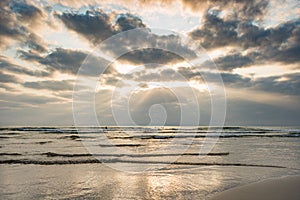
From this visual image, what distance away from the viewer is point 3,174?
12.0 m

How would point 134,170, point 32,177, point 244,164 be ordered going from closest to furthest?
1. point 32,177
2. point 134,170
3. point 244,164

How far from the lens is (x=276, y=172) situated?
40.7 feet

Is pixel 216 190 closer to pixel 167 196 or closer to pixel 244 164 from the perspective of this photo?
pixel 167 196

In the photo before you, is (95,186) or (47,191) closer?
(47,191)

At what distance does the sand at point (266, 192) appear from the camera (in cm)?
773

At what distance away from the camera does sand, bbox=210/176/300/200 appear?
25.3 feet

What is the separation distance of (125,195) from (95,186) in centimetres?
182

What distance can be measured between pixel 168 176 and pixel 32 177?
6557mm

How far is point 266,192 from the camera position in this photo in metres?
8.23

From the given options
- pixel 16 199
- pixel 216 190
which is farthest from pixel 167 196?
pixel 16 199

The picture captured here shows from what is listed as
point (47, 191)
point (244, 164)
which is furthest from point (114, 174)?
point (244, 164)

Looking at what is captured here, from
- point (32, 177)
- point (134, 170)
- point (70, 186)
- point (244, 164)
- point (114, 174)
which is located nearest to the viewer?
point (70, 186)

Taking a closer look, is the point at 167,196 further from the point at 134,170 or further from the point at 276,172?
the point at 276,172

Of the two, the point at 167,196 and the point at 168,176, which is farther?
the point at 168,176
